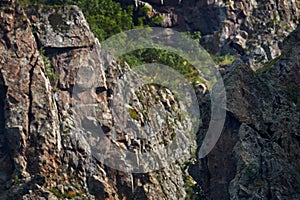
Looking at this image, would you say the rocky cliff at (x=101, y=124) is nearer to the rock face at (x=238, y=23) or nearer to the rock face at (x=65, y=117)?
the rock face at (x=65, y=117)

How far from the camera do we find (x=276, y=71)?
7600cm

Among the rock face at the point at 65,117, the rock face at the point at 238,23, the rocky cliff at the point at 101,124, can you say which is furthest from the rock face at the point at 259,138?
the rock face at the point at 238,23

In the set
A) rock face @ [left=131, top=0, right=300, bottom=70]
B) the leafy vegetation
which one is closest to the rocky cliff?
the leafy vegetation

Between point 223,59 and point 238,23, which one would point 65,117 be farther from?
point 238,23

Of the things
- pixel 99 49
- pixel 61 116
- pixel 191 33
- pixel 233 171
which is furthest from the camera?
pixel 191 33

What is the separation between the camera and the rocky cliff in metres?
70.1

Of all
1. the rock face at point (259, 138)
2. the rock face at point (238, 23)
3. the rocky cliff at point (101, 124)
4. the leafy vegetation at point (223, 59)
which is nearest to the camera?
the rock face at point (259, 138)

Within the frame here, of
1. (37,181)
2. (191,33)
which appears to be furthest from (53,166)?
(191,33)

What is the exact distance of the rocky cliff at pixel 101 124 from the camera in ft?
230

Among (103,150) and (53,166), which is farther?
(103,150)

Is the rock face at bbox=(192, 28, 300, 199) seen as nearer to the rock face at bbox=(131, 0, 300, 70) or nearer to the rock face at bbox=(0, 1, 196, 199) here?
the rock face at bbox=(0, 1, 196, 199)

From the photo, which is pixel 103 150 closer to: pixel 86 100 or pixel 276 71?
pixel 86 100

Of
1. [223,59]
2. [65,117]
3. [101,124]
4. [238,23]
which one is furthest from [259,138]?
[238,23]

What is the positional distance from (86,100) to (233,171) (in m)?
18.4
